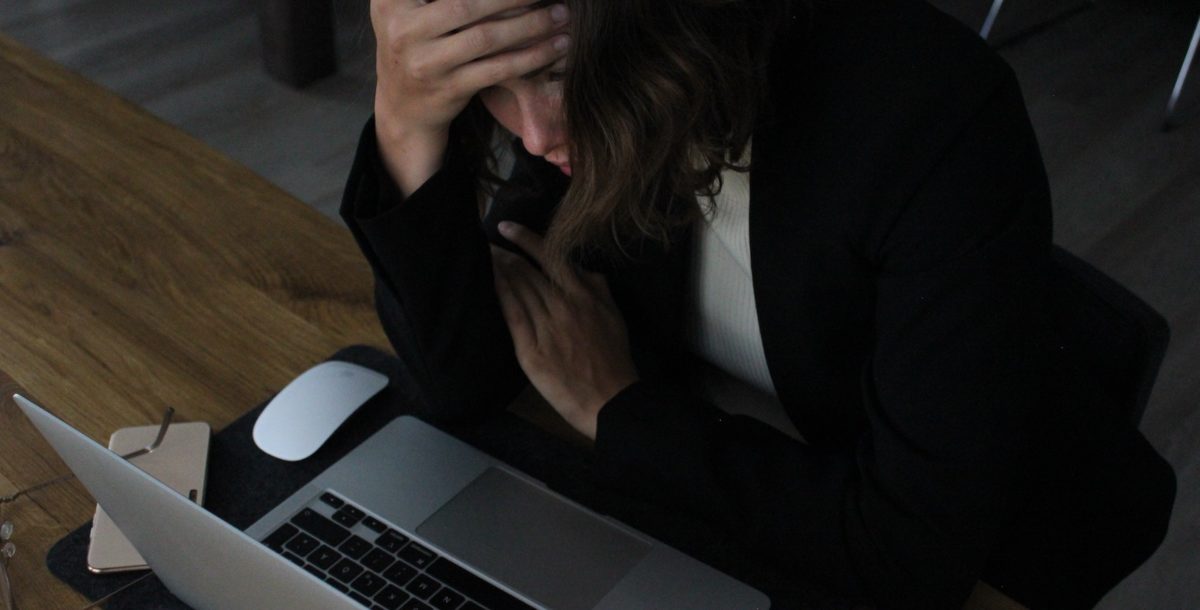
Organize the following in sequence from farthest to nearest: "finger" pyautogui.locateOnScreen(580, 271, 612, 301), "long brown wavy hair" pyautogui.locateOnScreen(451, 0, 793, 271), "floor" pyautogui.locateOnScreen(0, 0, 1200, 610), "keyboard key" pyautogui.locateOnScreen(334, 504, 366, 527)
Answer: "floor" pyautogui.locateOnScreen(0, 0, 1200, 610) < "finger" pyautogui.locateOnScreen(580, 271, 612, 301) < "keyboard key" pyautogui.locateOnScreen(334, 504, 366, 527) < "long brown wavy hair" pyautogui.locateOnScreen(451, 0, 793, 271)

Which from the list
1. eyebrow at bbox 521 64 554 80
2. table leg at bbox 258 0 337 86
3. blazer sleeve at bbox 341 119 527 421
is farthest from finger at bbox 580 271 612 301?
table leg at bbox 258 0 337 86

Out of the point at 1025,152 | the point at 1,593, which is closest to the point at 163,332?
the point at 1,593

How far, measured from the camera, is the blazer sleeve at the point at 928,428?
0.86 meters

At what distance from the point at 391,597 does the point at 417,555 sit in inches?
1.7

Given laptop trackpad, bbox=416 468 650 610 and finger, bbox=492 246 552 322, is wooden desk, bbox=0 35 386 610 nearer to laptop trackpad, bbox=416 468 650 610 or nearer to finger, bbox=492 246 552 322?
finger, bbox=492 246 552 322

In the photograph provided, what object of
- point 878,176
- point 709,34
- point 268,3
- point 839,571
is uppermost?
point 709,34

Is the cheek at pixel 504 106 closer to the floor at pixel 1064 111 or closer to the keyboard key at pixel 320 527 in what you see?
the keyboard key at pixel 320 527

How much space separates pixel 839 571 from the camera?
0.90 metres

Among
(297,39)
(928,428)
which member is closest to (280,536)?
(928,428)

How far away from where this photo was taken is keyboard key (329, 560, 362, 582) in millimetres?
870

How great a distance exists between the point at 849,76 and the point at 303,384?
529 mm

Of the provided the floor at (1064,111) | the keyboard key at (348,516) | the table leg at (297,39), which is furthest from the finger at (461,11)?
the table leg at (297,39)

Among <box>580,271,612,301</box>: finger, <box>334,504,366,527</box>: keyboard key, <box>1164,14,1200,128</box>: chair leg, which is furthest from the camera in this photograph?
<box>1164,14,1200,128</box>: chair leg

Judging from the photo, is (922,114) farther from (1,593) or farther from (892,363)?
(1,593)
